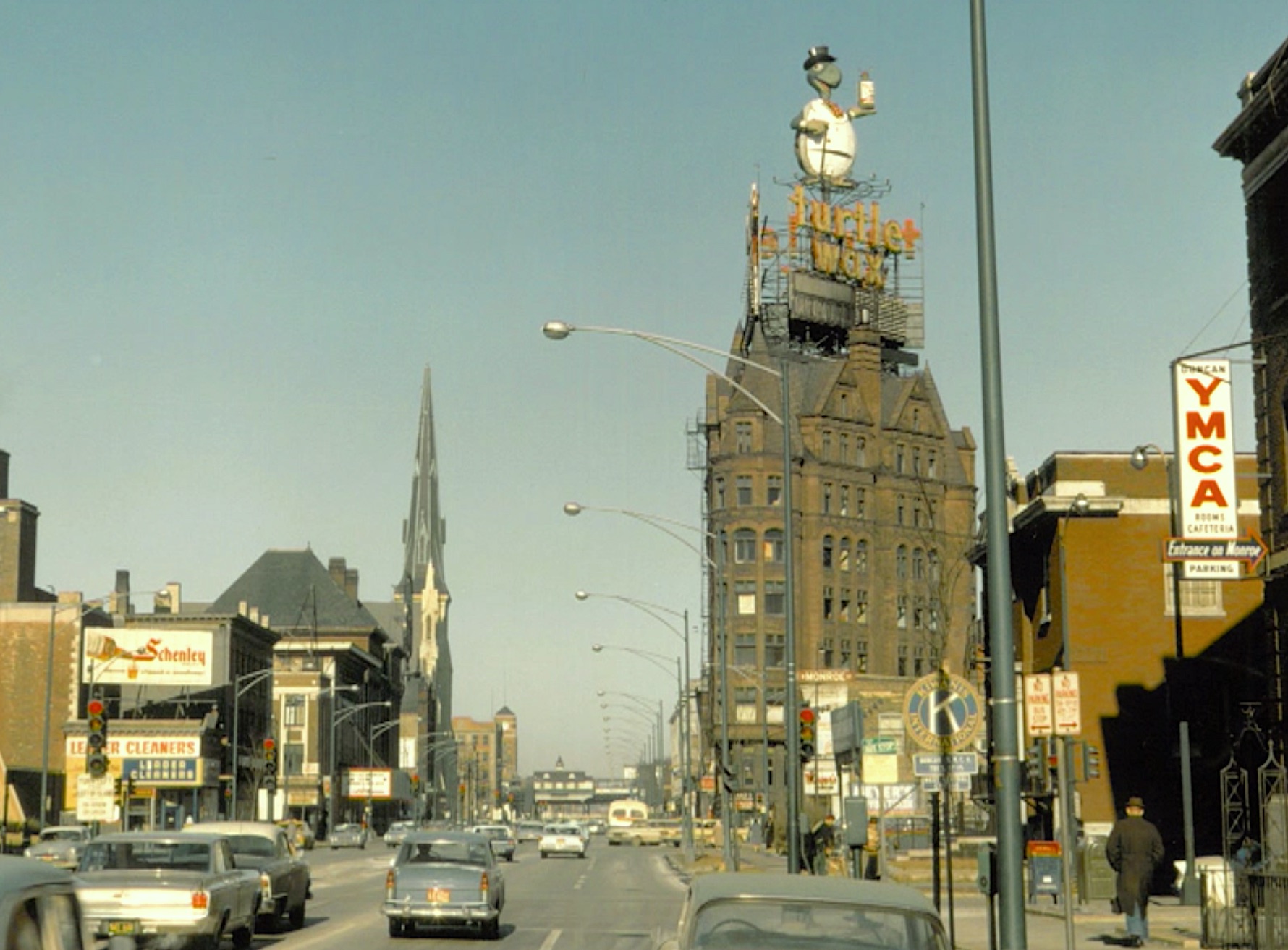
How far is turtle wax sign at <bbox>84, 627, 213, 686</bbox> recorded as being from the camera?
9925cm

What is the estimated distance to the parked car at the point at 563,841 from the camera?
249ft

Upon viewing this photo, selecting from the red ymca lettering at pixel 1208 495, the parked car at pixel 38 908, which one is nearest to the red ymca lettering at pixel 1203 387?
the red ymca lettering at pixel 1208 495

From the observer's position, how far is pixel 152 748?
8194 centimetres

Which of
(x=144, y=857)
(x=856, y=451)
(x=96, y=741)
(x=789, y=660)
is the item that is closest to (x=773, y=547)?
(x=856, y=451)

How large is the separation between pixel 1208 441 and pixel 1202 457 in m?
0.30

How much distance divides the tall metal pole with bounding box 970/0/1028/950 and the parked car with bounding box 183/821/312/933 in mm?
Answer: 14847

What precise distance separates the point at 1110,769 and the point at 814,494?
7575 centimetres

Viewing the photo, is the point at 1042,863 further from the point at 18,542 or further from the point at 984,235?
the point at 18,542

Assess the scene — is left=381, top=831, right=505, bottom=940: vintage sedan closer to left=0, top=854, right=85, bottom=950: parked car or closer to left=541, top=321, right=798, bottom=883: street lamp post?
left=541, top=321, right=798, bottom=883: street lamp post

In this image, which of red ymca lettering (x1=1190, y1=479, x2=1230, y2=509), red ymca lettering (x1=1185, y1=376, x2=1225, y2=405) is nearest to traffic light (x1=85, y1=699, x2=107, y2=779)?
red ymca lettering (x1=1190, y1=479, x2=1230, y2=509)

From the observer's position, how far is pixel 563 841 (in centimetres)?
7606

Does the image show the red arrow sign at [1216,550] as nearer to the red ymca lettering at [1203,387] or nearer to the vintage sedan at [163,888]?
the red ymca lettering at [1203,387]

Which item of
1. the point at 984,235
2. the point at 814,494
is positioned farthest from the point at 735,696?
the point at 984,235

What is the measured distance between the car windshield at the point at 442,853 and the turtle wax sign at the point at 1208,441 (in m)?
12.7
